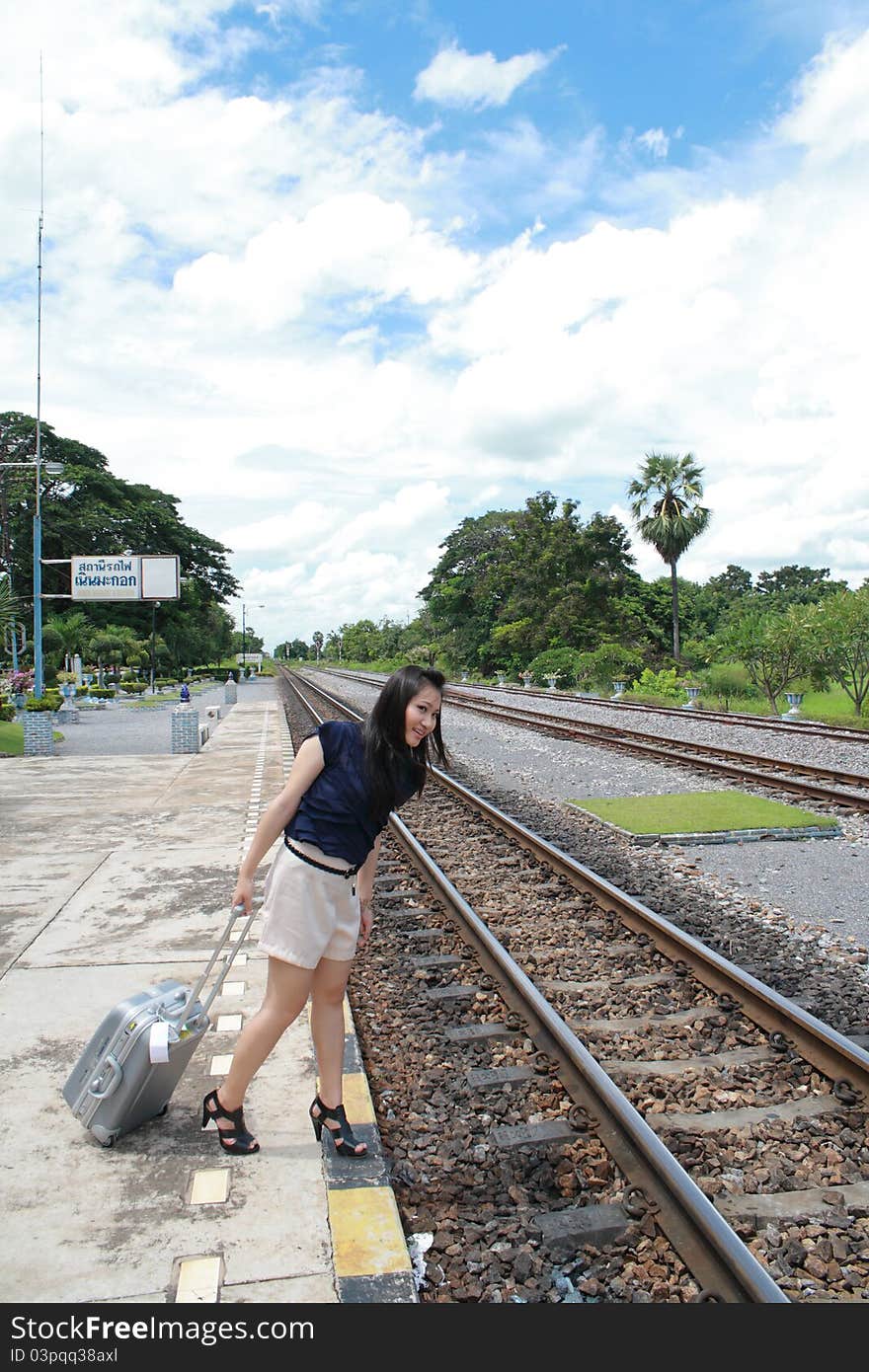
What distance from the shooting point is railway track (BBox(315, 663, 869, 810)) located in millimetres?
10094

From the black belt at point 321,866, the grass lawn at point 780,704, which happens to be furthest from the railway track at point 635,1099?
the grass lawn at point 780,704

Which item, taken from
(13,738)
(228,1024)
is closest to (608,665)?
(13,738)

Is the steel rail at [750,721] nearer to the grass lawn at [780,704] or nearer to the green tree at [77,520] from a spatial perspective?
the grass lawn at [780,704]

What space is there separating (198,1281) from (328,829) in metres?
1.24

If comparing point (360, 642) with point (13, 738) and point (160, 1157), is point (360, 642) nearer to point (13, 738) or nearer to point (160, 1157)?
point (13, 738)

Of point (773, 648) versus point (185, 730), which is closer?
point (185, 730)

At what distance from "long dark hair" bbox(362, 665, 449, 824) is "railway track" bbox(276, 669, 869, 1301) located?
1.29 meters

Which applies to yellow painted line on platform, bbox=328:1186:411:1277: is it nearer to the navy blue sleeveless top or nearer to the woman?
the woman

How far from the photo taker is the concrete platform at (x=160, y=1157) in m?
2.47

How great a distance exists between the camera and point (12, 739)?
17.8 metres

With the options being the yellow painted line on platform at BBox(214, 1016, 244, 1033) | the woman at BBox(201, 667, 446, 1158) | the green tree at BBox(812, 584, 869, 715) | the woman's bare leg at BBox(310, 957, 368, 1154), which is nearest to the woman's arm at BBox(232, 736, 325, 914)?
the woman at BBox(201, 667, 446, 1158)
